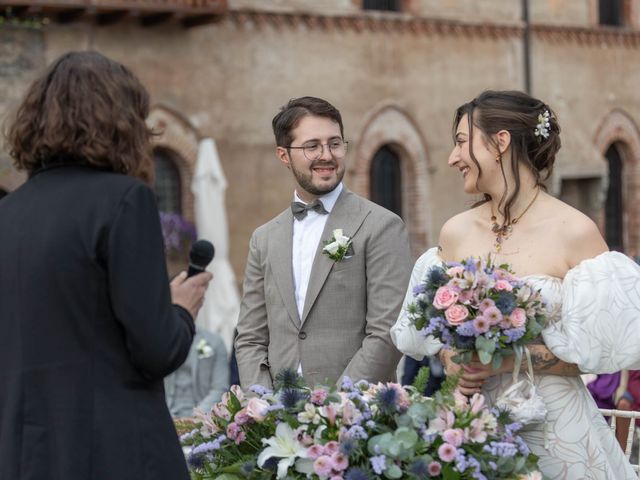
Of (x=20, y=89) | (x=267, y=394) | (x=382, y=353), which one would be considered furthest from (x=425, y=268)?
(x=20, y=89)

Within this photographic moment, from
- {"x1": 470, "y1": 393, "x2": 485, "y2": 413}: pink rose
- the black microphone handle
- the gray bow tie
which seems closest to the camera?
the black microphone handle

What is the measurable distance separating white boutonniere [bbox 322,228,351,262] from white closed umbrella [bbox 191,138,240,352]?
32.8 feet

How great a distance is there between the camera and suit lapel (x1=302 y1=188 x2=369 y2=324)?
15.3ft

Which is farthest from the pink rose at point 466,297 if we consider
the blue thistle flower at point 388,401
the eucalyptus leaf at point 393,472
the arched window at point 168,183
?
the arched window at point 168,183

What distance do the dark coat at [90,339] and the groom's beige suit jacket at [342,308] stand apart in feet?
5.60

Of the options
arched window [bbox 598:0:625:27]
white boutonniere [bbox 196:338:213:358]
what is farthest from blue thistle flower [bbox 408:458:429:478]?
arched window [bbox 598:0:625:27]

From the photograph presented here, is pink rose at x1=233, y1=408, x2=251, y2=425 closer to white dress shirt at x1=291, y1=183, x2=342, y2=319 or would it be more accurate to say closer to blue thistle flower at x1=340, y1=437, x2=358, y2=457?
blue thistle flower at x1=340, y1=437, x2=358, y2=457

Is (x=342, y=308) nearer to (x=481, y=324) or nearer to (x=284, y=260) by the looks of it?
(x=284, y=260)

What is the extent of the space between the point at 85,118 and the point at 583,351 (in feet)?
5.90

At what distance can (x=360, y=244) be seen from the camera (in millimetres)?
4715

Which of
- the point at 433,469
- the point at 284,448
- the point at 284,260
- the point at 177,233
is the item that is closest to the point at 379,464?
the point at 433,469

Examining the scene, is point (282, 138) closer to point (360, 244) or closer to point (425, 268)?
point (360, 244)

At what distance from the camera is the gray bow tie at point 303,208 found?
4.85 metres

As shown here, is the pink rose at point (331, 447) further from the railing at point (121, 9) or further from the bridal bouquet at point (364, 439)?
the railing at point (121, 9)
